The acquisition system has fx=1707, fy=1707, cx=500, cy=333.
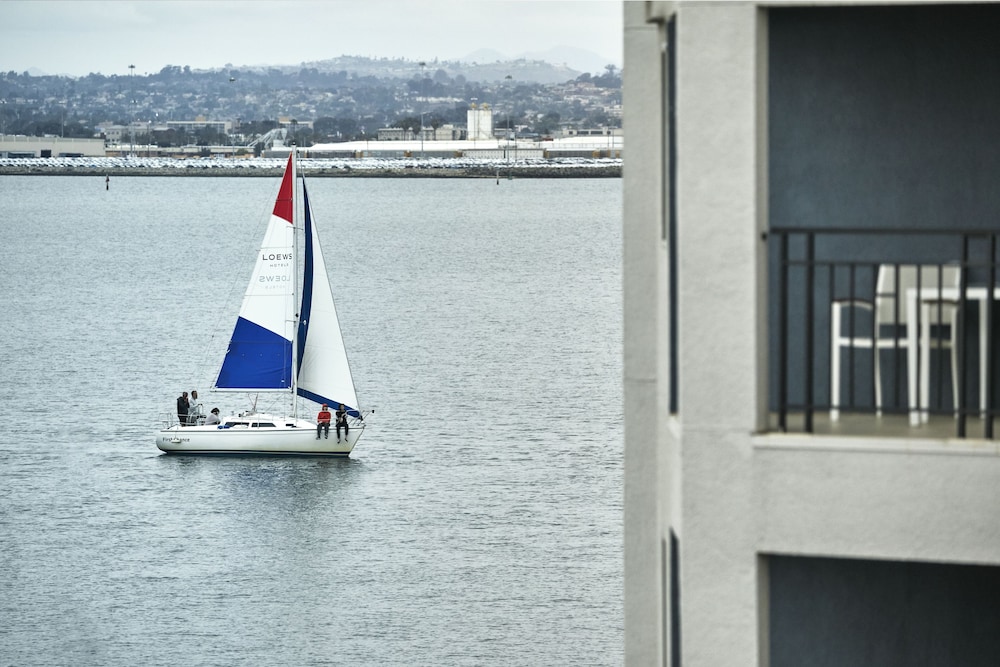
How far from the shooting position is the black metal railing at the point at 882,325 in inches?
320

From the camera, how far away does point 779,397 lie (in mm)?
7906

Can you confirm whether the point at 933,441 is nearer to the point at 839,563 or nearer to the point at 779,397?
the point at 779,397

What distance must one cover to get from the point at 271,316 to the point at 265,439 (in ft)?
12.2

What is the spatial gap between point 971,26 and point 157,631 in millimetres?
27460

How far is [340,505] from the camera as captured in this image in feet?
145

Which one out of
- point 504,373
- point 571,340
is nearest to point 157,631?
point 504,373

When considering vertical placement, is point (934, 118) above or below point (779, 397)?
above

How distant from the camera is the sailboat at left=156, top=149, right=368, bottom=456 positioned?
49.2m

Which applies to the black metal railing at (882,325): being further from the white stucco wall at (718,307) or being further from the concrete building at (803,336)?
the white stucco wall at (718,307)

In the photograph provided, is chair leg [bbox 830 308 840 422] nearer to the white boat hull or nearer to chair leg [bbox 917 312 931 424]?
chair leg [bbox 917 312 931 424]

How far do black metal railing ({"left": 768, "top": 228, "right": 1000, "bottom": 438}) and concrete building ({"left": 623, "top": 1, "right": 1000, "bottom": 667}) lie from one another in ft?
0.05

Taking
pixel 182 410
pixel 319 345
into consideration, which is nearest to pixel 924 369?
pixel 319 345

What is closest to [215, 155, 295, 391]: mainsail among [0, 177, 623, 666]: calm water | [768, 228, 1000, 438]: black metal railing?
[0, 177, 623, 666]: calm water

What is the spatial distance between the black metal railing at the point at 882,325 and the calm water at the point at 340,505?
21867 millimetres
